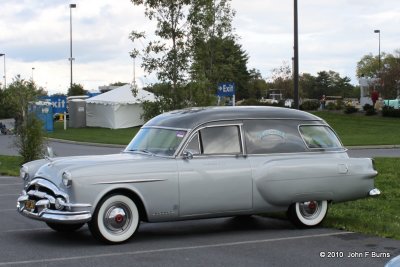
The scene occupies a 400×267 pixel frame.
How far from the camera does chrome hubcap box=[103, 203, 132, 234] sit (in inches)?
304

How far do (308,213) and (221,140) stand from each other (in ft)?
5.68

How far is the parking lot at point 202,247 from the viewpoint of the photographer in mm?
6859

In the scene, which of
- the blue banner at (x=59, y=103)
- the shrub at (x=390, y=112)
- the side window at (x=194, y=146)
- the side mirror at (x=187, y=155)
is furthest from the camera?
the blue banner at (x=59, y=103)

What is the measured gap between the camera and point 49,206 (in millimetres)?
7688

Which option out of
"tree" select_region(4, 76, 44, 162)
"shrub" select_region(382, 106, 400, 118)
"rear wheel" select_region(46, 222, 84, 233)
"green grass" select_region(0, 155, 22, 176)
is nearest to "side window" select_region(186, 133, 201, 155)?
"rear wheel" select_region(46, 222, 84, 233)

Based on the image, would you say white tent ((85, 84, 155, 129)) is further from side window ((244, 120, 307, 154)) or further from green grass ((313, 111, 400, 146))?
side window ((244, 120, 307, 154))

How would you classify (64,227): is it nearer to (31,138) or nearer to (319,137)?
(319,137)

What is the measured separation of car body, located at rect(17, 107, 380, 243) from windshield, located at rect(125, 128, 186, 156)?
0.02 m

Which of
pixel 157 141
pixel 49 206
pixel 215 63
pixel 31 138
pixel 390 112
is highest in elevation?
pixel 215 63

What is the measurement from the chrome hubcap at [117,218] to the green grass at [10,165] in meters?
11.6

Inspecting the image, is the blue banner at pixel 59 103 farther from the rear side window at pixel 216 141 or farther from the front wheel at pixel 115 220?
the front wheel at pixel 115 220

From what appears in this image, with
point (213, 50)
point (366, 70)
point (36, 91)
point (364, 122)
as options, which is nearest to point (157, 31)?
point (36, 91)

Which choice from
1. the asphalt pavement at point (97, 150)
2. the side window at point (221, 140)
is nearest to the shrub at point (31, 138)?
the asphalt pavement at point (97, 150)

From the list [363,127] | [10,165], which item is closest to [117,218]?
[10,165]
